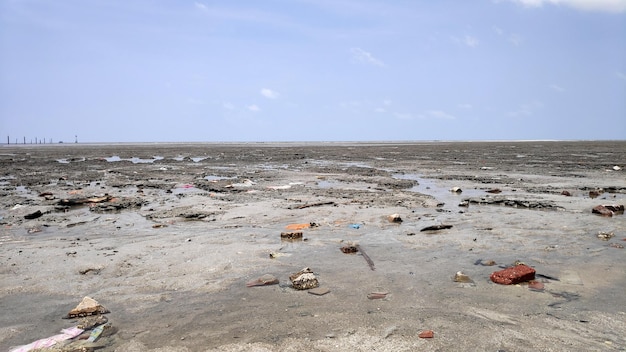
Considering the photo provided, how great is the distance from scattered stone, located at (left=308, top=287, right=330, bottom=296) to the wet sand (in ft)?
0.19

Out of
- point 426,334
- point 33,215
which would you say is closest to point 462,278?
point 426,334

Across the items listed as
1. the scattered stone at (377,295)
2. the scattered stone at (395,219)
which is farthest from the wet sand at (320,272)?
the scattered stone at (395,219)

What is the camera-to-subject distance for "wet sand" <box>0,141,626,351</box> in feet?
9.05

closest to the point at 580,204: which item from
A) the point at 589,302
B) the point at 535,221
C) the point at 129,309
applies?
the point at 535,221

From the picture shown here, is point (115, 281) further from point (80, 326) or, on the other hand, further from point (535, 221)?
point (535, 221)

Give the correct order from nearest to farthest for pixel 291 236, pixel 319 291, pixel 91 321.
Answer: pixel 91 321 → pixel 319 291 → pixel 291 236

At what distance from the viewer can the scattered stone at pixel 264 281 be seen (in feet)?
12.5

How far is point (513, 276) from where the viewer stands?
12.1 ft

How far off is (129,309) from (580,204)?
27.5 feet

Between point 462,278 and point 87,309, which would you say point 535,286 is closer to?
point 462,278

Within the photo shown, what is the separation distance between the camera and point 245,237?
227 inches

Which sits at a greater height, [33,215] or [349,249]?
[349,249]

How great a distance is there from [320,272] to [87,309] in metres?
2.14

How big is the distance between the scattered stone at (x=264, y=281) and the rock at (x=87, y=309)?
125cm
